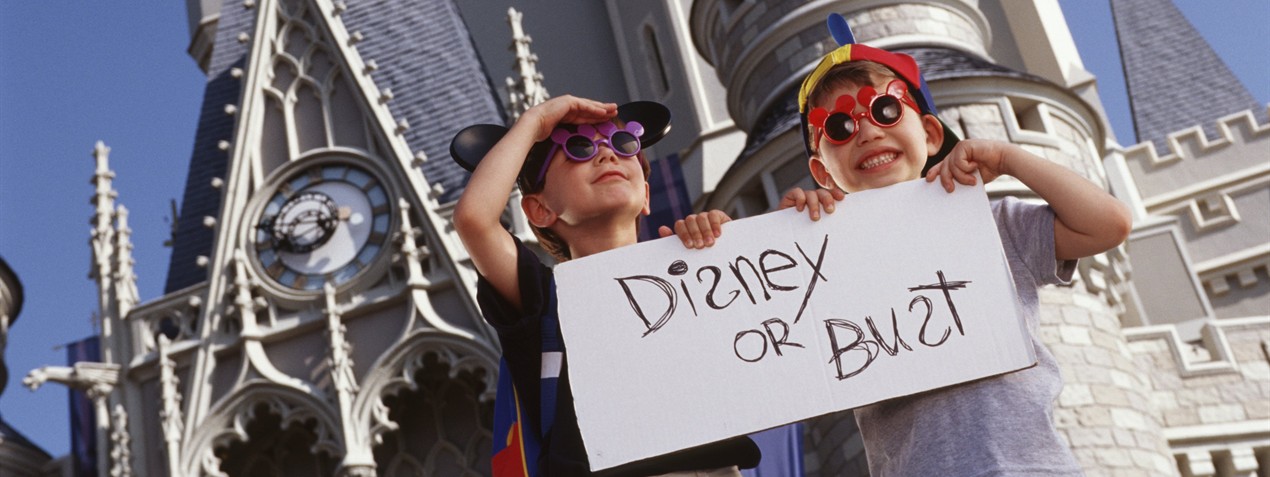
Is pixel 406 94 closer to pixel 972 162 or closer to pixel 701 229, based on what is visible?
pixel 701 229

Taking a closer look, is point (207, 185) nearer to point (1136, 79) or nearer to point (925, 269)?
point (1136, 79)

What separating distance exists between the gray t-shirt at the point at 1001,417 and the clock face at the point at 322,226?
12103mm

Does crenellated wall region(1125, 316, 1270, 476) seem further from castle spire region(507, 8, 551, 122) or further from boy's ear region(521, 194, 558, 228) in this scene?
boy's ear region(521, 194, 558, 228)

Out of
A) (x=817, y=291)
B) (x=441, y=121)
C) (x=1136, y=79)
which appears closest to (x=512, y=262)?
(x=817, y=291)

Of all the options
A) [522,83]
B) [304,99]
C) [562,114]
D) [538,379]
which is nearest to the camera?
[538,379]

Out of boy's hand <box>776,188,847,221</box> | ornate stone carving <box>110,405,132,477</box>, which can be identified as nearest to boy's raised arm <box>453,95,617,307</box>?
boy's hand <box>776,188,847,221</box>

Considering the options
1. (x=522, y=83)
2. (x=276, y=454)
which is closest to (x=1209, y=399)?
(x=522, y=83)

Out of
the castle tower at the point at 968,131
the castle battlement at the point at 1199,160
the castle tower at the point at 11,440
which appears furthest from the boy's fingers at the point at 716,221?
the castle battlement at the point at 1199,160

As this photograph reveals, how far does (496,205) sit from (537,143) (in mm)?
345

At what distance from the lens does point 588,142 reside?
3.52m

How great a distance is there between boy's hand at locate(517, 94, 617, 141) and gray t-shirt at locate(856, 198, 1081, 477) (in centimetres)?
88

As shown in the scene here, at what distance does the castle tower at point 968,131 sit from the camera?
9664 millimetres

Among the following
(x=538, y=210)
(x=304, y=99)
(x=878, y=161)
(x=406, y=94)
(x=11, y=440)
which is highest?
(x=406, y=94)

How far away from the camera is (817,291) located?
3248mm
